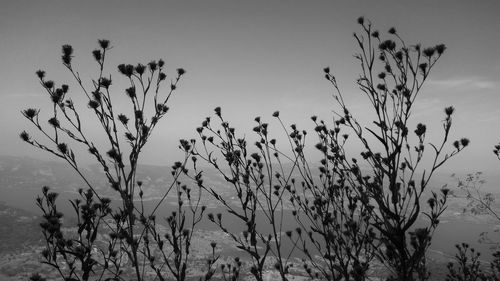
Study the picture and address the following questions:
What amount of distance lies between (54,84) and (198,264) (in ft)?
359

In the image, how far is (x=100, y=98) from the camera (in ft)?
11.4

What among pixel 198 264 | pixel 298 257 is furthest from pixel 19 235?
pixel 298 257

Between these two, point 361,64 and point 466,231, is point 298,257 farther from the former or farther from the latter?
point 361,64

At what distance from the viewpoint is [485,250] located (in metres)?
104

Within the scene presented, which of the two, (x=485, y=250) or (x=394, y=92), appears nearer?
(x=394, y=92)

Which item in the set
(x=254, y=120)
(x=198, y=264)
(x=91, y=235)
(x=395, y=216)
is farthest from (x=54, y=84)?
(x=198, y=264)

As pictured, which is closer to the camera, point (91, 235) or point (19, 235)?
point (91, 235)

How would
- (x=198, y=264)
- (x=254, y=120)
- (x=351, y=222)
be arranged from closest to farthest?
(x=351, y=222)
(x=254, y=120)
(x=198, y=264)

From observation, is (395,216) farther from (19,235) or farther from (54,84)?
(19,235)

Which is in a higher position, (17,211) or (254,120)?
(254,120)

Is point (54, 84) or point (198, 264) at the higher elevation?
point (54, 84)

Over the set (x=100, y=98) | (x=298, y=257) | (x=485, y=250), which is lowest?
(x=298, y=257)

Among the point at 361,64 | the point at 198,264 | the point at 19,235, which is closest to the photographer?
the point at 361,64

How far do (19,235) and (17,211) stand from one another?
81.4 feet
